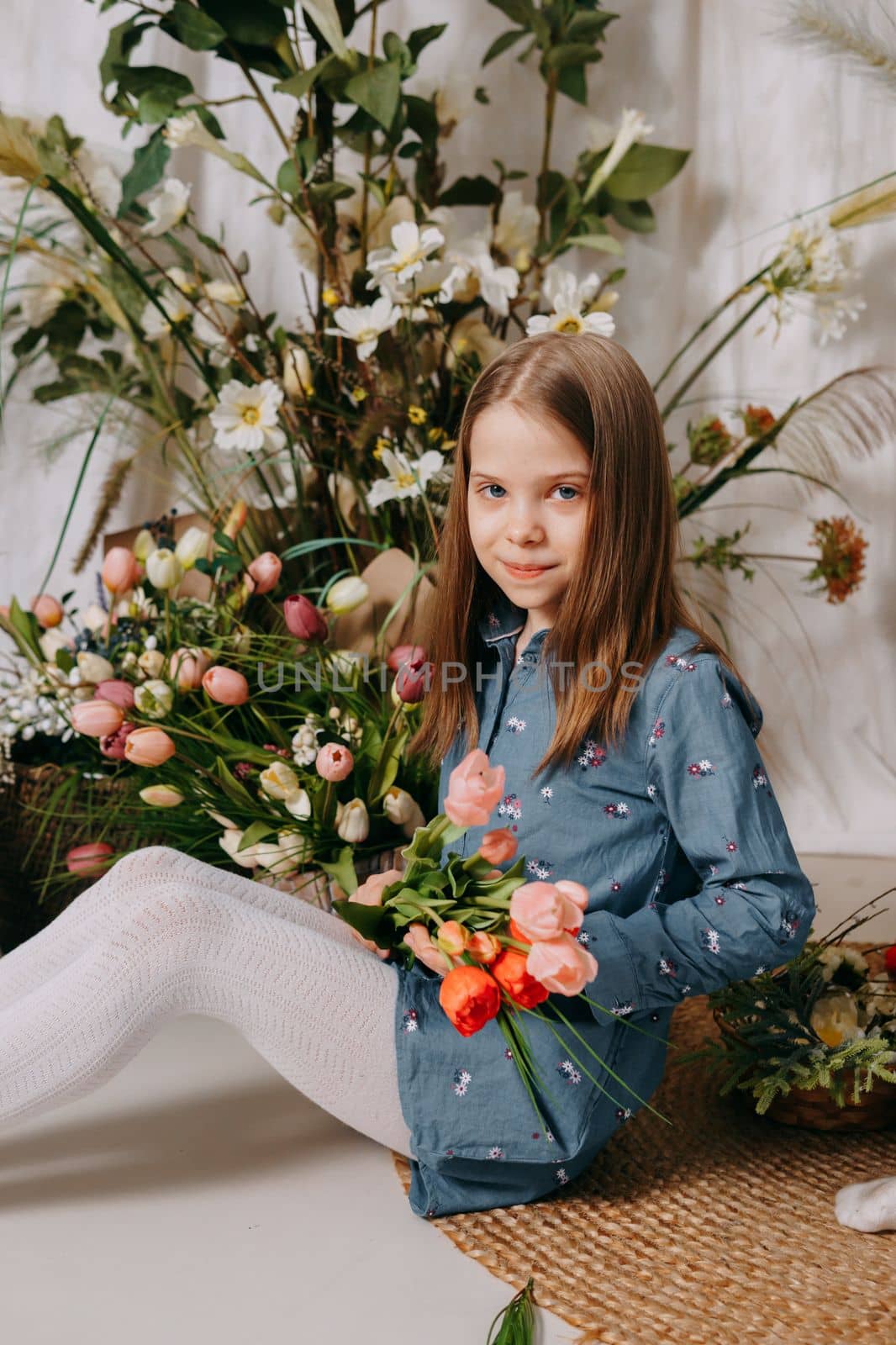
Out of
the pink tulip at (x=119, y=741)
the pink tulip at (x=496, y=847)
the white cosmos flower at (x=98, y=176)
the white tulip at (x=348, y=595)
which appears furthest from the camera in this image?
the white cosmos flower at (x=98, y=176)

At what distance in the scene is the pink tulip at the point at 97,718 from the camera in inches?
52.4

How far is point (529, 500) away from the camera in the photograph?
3.51 ft

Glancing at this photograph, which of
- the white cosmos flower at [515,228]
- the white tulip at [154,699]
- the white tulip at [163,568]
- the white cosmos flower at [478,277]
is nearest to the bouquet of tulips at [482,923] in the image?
the white tulip at [154,699]

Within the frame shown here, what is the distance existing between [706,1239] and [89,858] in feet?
2.62

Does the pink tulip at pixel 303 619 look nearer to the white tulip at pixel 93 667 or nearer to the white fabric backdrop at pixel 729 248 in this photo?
the white tulip at pixel 93 667

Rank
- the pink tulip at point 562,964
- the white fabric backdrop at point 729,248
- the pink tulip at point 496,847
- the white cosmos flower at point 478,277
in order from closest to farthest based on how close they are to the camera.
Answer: the pink tulip at point 562,964 → the pink tulip at point 496,847 → the white cosmos flower at point 478,277 → the white fabric backdrop at point 729,248

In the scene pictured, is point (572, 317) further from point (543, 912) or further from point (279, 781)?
point (543, 912)

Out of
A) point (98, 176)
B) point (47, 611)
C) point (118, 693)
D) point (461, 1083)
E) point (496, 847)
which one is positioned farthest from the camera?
point (98, 176)

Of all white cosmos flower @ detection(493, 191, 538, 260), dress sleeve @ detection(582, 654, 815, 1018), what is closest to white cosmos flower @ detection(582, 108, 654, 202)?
white cosmos flower @ detection(493, 191, 538, 260)

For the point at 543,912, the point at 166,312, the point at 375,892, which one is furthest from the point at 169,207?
the point at 543,912

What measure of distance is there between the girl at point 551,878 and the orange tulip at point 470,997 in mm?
146

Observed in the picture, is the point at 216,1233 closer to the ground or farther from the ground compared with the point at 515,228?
closer to the ground

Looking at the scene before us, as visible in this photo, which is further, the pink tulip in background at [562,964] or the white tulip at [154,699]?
the white tulip at [154,699]

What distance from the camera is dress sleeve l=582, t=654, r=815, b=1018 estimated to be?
99cm
